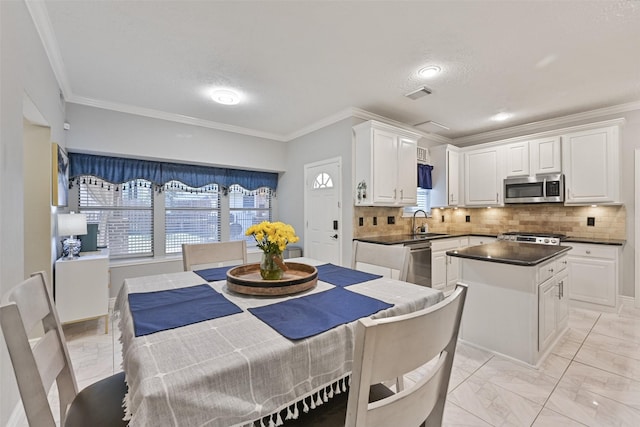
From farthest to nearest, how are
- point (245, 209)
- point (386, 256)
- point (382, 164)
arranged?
1. point (245, 209)
2. point (382, 164)
3. point (386, 256)

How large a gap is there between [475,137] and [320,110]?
3.06 m

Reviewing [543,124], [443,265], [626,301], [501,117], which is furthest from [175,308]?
[543,124]

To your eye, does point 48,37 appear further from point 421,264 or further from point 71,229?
point 421,264

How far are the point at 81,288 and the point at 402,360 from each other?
3.35m

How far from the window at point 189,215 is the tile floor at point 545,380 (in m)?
1.68

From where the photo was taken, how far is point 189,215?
14.6 ft

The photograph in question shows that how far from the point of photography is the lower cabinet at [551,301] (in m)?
2.27

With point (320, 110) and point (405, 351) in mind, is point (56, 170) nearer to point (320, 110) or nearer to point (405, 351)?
point (320, 110)

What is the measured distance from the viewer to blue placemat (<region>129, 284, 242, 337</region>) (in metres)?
1.05

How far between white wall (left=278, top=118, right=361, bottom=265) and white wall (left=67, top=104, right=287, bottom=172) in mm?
378

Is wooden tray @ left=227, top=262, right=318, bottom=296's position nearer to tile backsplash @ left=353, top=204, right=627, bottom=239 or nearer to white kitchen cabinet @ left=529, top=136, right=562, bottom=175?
tile backsplash @ left=353, top=204, right=627, bottom=239

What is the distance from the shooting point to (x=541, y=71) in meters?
2.73

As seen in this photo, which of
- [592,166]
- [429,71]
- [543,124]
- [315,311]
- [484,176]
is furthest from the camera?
[484,176]

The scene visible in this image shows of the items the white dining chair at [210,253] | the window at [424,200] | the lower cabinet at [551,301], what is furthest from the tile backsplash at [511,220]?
the white dining chair at [210,253]
